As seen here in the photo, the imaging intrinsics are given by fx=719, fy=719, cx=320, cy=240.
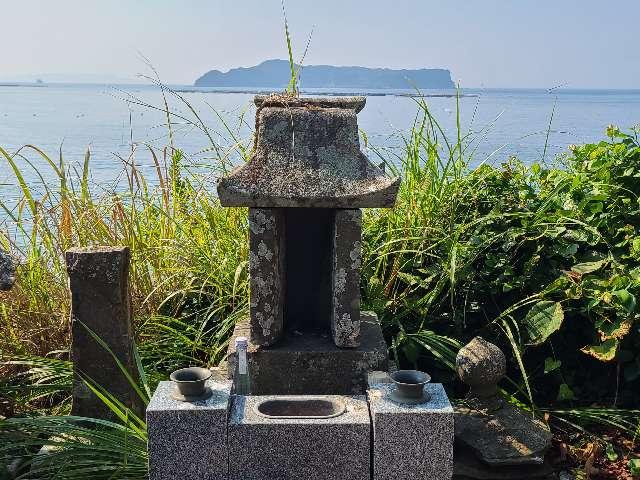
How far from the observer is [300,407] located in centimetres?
260

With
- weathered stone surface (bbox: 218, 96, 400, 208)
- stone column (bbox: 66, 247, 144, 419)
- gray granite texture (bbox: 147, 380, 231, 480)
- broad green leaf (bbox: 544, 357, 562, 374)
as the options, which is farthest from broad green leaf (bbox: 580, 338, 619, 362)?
stone column (bbox: 66, 247, 144, 419)

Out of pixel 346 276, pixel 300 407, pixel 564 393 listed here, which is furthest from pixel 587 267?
pixel 300 407

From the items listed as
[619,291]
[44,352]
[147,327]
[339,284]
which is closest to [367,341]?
[339,284]

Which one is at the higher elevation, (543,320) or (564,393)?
(543,320)

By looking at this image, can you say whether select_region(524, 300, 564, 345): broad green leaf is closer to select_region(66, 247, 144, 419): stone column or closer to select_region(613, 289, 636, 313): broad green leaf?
select_region(613, 289, 636, 313): broad green leaf

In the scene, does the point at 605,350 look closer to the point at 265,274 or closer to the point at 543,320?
the point at 543,320

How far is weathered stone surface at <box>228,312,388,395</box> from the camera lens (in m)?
3.02

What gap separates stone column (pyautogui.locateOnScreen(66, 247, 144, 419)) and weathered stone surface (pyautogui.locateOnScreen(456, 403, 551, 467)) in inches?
59.5

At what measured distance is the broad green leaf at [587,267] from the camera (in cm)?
364

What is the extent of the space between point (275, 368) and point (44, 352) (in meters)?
1.80

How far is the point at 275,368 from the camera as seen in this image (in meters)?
3.03

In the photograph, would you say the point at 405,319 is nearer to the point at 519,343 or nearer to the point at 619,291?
the point at 519,343

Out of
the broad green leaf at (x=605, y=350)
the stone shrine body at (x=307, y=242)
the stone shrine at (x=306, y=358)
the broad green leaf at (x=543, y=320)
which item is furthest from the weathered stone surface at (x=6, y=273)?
the broad green leaf at (x=605, y=350)

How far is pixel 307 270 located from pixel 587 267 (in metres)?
1.46
